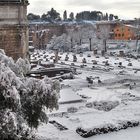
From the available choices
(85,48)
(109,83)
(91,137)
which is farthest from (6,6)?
(85,48)

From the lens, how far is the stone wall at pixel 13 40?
21062 mm

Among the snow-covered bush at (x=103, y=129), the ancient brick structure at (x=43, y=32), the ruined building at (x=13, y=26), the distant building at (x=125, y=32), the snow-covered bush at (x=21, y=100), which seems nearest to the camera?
the snow-covered bush at (x=21, y=100)

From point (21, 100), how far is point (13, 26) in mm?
8677

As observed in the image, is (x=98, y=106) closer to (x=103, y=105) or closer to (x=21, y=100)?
(x=103, y=105)

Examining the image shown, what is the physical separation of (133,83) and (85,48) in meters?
46.2

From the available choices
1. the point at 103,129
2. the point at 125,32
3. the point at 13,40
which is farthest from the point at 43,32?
the point at 103,129

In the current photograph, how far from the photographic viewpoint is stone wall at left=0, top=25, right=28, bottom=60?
21062 millimetres

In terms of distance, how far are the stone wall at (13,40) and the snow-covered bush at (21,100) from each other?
624 centimetres

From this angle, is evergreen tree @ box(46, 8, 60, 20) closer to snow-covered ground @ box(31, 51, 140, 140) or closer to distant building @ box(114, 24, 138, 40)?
distant building @ box(114, 24, 138, 40)

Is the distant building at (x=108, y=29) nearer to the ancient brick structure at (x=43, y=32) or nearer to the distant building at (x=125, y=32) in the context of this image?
the distant building at (x=125, y=32)

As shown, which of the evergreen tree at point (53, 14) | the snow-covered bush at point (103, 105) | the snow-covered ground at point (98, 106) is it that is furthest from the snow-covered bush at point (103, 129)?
the evergreen tree at point (53, 14)

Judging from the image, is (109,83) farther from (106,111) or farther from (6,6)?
(6,6)

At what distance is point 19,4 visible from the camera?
2125 centimetres

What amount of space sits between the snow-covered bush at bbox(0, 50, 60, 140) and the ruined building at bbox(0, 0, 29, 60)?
20.8 feet
